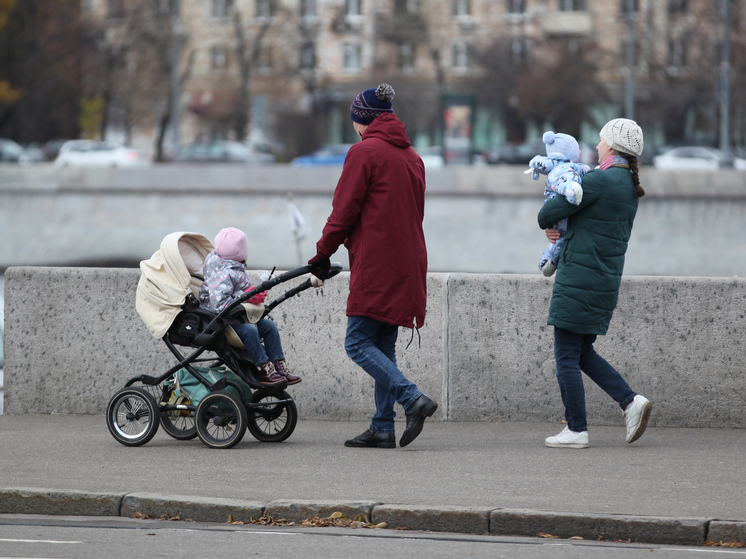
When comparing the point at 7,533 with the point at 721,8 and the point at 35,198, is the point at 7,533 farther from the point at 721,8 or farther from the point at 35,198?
the point at 721,8

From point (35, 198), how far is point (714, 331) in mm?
31930

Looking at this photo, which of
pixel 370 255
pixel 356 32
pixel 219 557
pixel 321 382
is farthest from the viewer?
pixel 356 32

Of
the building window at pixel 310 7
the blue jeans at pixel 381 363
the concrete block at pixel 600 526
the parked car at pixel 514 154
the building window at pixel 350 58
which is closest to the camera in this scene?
the concrete block at pixel 600 526

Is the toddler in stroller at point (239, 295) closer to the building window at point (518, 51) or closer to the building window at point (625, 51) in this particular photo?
the building window at point (625, 51)

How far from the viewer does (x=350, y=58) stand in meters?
71.1

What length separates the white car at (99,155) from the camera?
5250 centimetres

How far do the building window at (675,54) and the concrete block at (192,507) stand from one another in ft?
Answer: 178

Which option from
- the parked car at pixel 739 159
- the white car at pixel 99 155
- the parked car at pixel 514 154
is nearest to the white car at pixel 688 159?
the parked car at pixel 739 159

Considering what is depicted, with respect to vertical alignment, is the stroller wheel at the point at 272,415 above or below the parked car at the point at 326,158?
below

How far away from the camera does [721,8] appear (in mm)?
51125

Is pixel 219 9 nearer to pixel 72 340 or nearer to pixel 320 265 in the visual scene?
pixel 72 340

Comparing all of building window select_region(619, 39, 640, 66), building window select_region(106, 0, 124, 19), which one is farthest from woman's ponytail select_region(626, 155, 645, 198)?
building window select_region(106, 0, 124, 19)

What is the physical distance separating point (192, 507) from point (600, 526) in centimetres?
181

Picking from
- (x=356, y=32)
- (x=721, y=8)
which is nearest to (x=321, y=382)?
(x=721, y=8)
